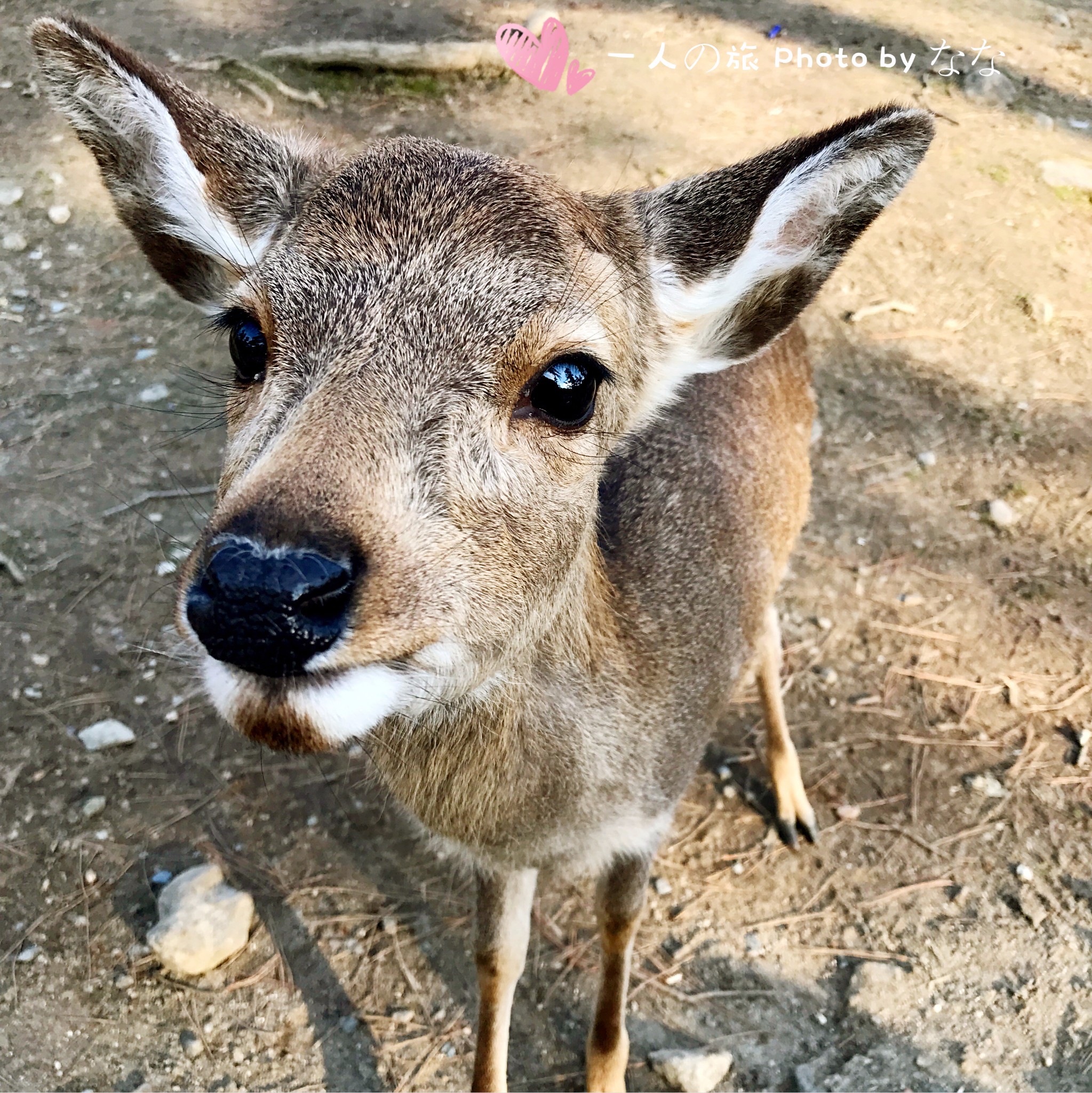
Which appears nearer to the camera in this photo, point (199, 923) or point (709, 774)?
point (199, 923)

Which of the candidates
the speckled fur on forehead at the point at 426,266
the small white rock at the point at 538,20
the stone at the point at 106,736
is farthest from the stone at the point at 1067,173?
the stone at the point at 106,736

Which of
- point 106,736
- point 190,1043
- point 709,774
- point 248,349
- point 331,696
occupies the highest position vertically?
point 248,349

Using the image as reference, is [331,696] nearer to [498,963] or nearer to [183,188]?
[183,188]

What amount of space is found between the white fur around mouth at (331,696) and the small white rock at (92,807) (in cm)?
237

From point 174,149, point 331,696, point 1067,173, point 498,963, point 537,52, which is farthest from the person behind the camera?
point 537,52

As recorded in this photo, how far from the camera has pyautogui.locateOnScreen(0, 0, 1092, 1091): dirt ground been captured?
10.8ft

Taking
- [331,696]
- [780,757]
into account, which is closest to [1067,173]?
[780,757]

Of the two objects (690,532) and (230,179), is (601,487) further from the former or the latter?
(230,179)

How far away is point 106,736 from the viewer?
3.92 meters

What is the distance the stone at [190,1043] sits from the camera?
321 cm

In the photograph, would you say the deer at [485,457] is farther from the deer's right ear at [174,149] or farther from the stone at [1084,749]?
the stone at [1084,749]

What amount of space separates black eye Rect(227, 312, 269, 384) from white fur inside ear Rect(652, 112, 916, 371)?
0.99 metres

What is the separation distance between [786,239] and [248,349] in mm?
1333

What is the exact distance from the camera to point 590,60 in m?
8.09
